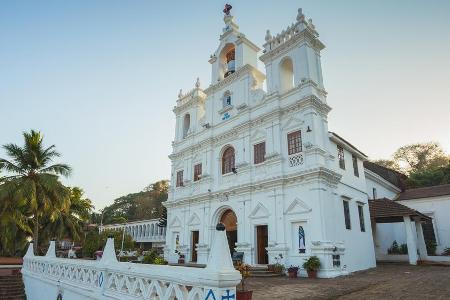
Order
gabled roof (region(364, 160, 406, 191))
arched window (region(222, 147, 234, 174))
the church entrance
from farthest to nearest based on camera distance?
gabled roof (region(364, 160, 406, 191))
arched window (region(222, 147, 234, 174))
the church entrance

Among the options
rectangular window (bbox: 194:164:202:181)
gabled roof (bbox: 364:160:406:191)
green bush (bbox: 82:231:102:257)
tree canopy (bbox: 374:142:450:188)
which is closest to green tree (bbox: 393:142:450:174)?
tree canopy (bbox: 374:142:450:188)

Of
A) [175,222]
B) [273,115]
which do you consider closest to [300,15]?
[273,115]

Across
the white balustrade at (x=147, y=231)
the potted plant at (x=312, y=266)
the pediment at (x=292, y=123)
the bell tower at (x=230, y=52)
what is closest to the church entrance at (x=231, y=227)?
the potted plant at (x=312, y=266)

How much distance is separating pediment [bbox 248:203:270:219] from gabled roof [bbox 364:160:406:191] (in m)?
15.8

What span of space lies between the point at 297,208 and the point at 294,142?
3.78 metres

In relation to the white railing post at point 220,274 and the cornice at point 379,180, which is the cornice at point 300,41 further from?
the white railing post at point 220,274

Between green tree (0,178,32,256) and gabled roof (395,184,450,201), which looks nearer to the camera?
green tree (0,178,32,256)

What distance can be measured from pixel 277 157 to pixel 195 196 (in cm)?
761

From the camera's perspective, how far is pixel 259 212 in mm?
17422

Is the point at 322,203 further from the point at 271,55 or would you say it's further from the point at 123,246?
the point at 123,246

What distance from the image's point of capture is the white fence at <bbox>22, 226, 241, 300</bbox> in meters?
3.76

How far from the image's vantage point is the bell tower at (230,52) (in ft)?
71.8

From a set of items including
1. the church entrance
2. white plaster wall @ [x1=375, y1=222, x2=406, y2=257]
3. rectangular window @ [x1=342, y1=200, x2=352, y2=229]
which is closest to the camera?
rectangular window @ [x1=342, y1=200, x2=352, y2=229]

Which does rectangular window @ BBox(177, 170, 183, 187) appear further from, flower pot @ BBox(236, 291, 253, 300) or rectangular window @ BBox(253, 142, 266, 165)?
flower pot @ BBox(236, 291, 253, 300)
